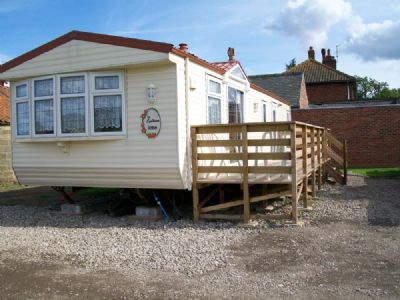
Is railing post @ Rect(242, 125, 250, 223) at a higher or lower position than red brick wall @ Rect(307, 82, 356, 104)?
lower

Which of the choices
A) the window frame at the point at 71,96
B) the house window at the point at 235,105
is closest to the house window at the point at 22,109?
the window frame at the point at 71,96

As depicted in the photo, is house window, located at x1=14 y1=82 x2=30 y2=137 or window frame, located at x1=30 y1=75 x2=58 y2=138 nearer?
window frame, located at x1=30 y1=75 x2=58 y2=138

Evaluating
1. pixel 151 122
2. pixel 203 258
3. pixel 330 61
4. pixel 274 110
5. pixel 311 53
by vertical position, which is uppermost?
pixel 311 53

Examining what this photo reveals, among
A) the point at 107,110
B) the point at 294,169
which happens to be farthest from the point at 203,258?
the point at 107,110

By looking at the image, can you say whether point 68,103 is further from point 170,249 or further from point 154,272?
point 154,272

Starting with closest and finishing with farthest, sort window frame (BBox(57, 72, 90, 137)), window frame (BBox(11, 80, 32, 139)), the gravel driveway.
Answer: the gravel driveway < window frame (BBox(57, 72, 90, 137)) < window frame (BBox(11, 80, 32, 139))

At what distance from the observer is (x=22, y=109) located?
9.18 m

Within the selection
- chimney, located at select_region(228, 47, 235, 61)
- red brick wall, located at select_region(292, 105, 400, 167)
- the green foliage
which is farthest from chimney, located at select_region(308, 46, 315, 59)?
the green foliage

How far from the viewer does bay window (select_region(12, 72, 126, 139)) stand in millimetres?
8320

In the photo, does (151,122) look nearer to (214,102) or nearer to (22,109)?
(214,102)

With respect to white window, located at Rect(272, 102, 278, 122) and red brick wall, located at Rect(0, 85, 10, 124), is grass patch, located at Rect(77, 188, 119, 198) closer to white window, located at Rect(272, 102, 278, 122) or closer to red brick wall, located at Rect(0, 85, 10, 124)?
red brick wall, located at Rect(0, 85, 10, 124)

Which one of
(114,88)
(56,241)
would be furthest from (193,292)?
(114,88)

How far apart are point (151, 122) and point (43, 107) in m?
2.38

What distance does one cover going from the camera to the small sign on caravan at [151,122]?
7996 millimetres
